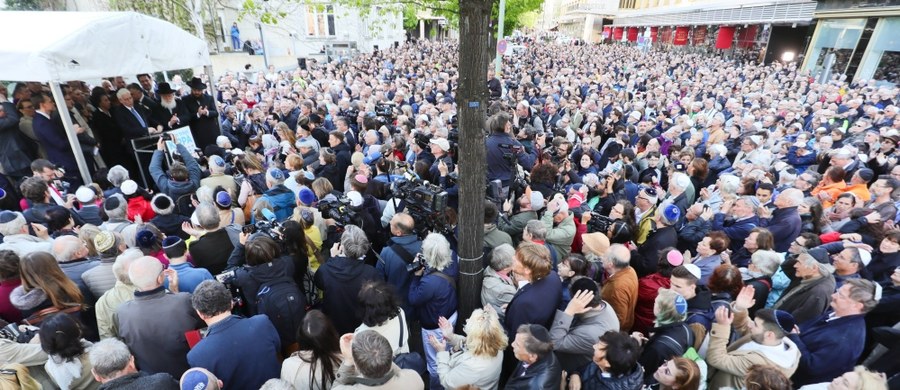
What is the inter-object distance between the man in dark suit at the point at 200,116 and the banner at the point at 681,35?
3391cm

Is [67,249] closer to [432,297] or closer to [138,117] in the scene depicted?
[432,297]

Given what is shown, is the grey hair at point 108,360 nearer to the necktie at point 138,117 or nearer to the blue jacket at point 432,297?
the blue jacket at point 432,297

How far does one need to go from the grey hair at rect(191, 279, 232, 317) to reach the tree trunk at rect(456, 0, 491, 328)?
158cm

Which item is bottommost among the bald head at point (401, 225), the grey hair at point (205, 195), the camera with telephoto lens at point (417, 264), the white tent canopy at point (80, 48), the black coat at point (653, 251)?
the black coat at point (653, 251)

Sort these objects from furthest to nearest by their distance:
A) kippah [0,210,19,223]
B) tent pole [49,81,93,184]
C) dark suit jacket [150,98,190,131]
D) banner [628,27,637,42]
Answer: banner [628,27,637,42] → dark suit jacket [150,98,190,131] → tent pole [49,81,93,184] → kippah [0,210,19,223]

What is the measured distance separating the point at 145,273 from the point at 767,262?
4594 millimetres

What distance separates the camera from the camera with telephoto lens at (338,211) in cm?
376

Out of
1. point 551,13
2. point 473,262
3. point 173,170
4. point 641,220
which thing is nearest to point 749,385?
point 473,262

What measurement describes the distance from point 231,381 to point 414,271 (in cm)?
141

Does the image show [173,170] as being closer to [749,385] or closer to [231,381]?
[231,381]

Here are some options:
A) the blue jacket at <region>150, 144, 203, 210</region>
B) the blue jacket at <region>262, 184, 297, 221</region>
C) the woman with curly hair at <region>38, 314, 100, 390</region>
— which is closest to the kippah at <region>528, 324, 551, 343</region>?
the woman with curly hair at <region>38, 314, 100, 390</region>

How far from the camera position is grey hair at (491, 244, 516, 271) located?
3.22 metres

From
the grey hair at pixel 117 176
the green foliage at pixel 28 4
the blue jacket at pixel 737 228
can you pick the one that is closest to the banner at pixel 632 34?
the blue jacket at pixel 737 228

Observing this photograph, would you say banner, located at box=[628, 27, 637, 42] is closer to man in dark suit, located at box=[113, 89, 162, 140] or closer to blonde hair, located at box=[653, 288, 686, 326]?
man in dark suit, located at box=[113, 89, 162, 140]
